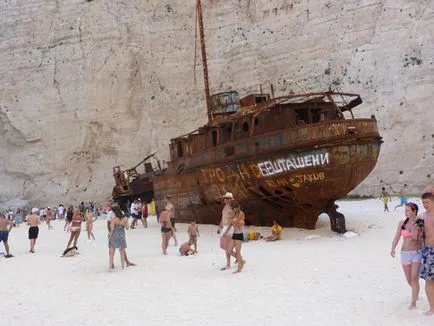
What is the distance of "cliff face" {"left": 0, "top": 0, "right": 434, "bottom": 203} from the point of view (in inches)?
1522

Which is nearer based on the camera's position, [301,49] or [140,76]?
[301,49]

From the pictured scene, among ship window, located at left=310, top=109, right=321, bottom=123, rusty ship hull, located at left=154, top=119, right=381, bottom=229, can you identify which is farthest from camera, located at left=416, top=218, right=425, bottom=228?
ship window, located at left=310, top=109, right=321, bottom=123

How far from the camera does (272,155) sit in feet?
48.6

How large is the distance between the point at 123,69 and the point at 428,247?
39.3 meters

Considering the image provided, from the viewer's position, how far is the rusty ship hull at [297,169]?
14.2 meters

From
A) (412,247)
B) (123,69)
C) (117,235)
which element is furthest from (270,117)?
(123,69)

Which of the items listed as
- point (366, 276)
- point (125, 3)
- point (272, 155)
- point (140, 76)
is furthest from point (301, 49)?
point (366, 276)

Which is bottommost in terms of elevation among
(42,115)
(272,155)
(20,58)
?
(272,155)

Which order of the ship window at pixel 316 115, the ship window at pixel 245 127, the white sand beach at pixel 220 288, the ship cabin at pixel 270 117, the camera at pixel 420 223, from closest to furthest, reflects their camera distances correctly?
the camera at pixel 420 223, the white sand beach at pixel 220 288, the ship cabin at pixel 270 117, the ship window at pixel 316 115, the ship window at pixel 245 127

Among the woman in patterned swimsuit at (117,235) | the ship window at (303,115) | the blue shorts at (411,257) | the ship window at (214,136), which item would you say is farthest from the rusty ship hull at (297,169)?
the blue shorts at (411,257)

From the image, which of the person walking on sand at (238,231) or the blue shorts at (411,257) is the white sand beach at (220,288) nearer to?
the person walking on sand at (238,231)

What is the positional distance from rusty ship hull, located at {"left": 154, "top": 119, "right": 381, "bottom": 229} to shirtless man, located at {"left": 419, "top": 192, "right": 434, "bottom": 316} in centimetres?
858

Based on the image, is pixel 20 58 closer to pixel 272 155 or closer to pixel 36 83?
pixel 36 83

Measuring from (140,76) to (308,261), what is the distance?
3497cm
